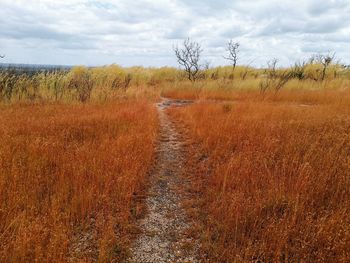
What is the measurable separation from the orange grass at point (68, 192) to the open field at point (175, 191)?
0.02 m

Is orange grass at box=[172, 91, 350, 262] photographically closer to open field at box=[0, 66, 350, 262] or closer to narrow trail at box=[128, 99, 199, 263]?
open field at box=[0, 66, 350, 262]

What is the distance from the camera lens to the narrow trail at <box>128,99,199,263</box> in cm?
316

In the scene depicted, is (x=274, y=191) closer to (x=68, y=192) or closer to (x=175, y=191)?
(x=175, y=191)

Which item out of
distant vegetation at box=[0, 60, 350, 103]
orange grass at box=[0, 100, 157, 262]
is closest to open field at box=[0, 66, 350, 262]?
orange grass at box=[0, 100, 157, 262]

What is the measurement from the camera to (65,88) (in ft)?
47.9

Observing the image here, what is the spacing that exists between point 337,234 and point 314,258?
1.23 feet

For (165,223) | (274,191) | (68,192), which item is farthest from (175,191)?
(68,192)

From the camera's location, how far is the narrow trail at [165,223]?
10.4ft

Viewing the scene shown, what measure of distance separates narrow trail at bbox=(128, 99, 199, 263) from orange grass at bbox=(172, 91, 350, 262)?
270mm

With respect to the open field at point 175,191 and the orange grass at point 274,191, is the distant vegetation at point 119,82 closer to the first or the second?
the open field at point 175,191

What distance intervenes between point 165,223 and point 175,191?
3.14 ft

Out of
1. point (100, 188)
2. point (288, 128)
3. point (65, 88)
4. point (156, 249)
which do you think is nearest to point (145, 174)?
point (100, 188)

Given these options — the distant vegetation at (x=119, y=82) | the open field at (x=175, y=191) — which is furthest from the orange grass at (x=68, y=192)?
the distant vegetation at (x=119, y=82)

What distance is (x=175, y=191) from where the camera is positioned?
4711 mm
